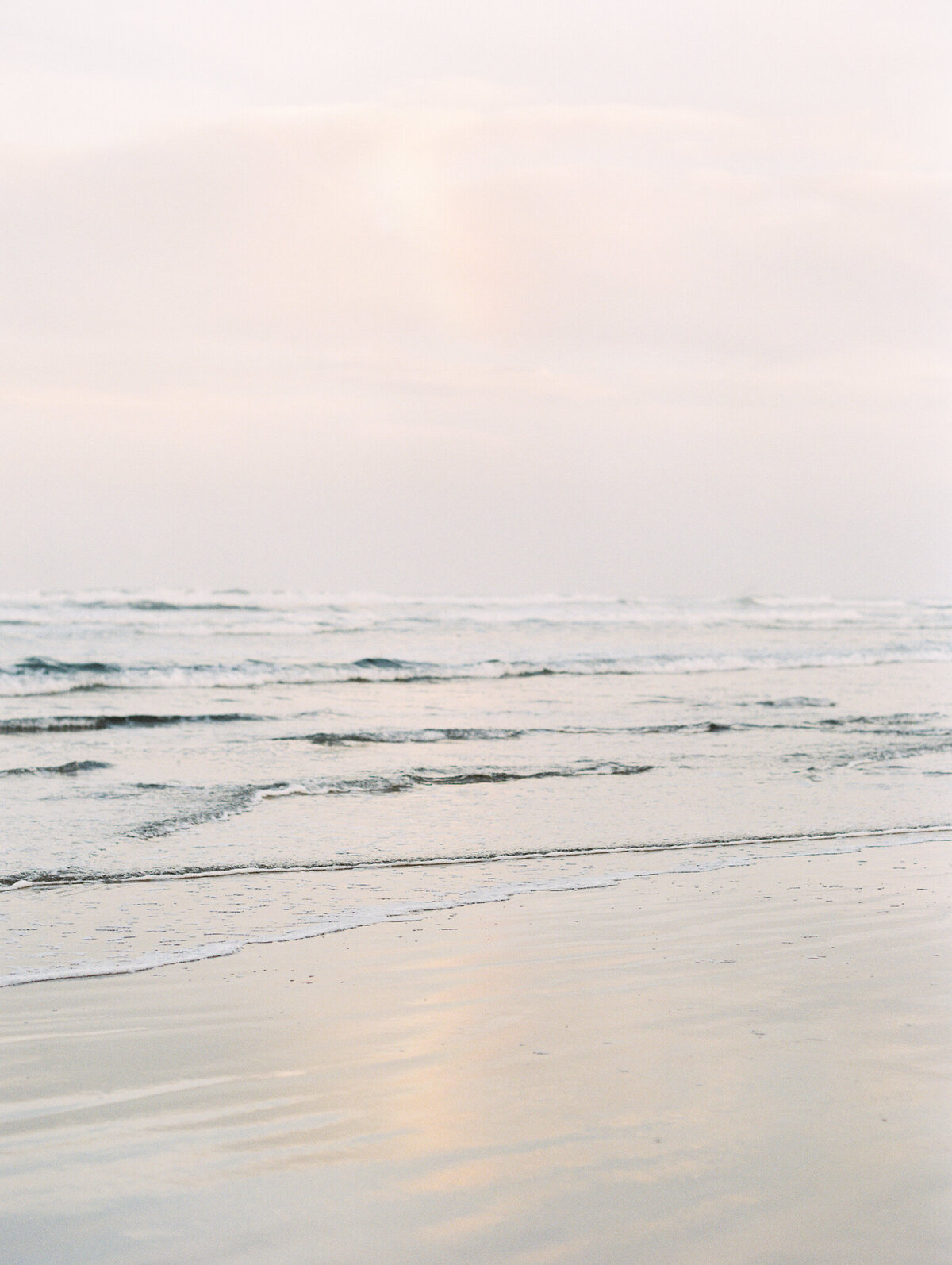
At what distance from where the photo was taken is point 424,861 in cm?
625

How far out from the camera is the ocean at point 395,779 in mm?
5391

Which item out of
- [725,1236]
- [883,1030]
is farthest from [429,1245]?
[883,1030]

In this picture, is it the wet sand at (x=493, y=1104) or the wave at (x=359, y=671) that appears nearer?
the wet sand at (x=493, y=1104)

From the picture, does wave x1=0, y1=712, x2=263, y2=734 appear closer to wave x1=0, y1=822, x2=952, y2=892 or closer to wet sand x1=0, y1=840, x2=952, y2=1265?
wave x1=0, y1=822, x2=952, y2=892

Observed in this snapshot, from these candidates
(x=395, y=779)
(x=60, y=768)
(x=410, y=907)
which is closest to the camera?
(x=410, y=907)

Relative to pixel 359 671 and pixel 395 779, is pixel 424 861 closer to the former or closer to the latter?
pixel 395 779

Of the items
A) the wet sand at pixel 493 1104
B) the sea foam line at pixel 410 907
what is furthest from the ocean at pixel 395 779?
the wet sand at pixel 493 1104

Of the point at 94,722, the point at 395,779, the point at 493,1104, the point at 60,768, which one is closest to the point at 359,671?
the point at 94,722

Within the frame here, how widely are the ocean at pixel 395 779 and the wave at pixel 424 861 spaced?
24mm

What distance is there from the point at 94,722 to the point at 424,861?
25.1 ft

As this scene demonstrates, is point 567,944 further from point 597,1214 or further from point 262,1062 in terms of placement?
point 597,1214

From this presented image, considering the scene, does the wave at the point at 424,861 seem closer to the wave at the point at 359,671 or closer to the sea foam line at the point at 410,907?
the sea foam line at the point at 410,907

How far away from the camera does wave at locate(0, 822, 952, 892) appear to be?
5.69 metres

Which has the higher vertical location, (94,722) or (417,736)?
(94,722)
